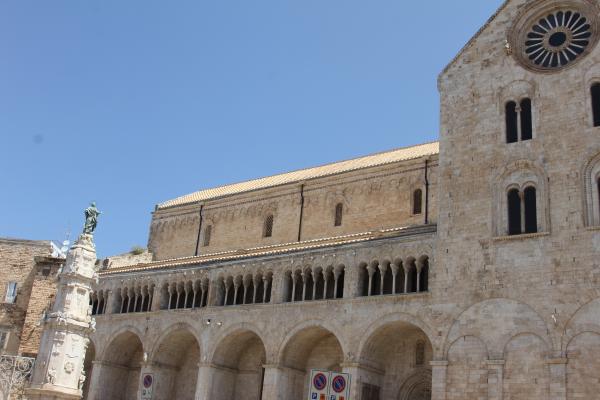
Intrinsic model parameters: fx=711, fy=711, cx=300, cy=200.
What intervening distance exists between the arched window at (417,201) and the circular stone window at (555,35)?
8571 mm

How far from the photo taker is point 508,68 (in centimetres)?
2903

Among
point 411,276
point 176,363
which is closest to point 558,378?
point 411,276

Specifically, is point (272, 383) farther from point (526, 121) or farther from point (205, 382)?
point (526, 121)

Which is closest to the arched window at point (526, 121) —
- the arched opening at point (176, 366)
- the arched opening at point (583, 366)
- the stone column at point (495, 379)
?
the arched opening at point (583, 366)

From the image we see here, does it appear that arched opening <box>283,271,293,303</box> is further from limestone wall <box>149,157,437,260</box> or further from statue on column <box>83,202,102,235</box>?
statue on column <box>83,202,102,235</box>

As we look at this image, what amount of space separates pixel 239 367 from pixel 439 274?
12884mm

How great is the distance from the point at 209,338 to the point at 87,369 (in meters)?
11.4

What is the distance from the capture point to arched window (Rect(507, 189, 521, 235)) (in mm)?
26781

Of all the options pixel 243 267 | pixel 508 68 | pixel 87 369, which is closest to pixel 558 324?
pixel 508 68

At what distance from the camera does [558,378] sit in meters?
23.7

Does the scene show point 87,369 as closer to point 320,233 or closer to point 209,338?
point 209,338

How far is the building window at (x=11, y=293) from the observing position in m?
34.0

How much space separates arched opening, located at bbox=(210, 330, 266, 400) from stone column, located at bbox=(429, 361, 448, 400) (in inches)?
413

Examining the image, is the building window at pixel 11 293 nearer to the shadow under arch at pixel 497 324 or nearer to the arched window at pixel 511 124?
the shadow under arch at pixel 497 324
